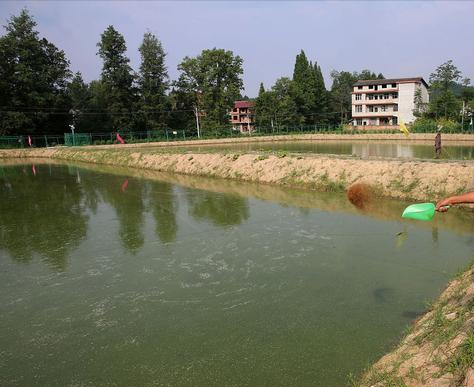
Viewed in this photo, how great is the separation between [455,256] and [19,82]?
61.5 meters

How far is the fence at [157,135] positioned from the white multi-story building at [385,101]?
11693 mm

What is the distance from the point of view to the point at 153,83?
225 ft

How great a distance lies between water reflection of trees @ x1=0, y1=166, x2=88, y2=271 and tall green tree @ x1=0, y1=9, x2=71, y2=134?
3469 centimetres

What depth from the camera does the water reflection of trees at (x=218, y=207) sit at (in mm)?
14570

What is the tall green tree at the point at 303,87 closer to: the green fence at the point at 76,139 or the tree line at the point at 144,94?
the tree line at the point at 144,94

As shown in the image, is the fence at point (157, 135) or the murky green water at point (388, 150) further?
the fence at point (157, 135)

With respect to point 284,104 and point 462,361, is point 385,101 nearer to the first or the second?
point 284,104

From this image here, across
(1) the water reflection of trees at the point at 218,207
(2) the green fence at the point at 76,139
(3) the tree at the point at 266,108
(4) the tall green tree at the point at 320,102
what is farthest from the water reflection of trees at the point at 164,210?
(4) the tall green tree at the point at 320,102

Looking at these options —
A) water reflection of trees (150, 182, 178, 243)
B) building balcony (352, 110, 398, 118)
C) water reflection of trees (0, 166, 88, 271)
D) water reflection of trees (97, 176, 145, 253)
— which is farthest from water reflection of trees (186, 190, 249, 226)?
building balcony (352, 110, 398, 118)

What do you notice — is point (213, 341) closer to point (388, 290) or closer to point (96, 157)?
point (388, 290)

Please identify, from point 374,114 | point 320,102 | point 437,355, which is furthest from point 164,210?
point 374,114

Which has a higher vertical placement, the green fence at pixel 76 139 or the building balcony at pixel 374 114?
the building balcony at pixel 374 114

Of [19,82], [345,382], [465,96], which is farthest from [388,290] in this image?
[465,96]

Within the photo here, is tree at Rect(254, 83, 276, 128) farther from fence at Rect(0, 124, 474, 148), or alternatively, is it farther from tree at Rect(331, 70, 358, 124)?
tree at Rect(331, 70, 358, 124)
